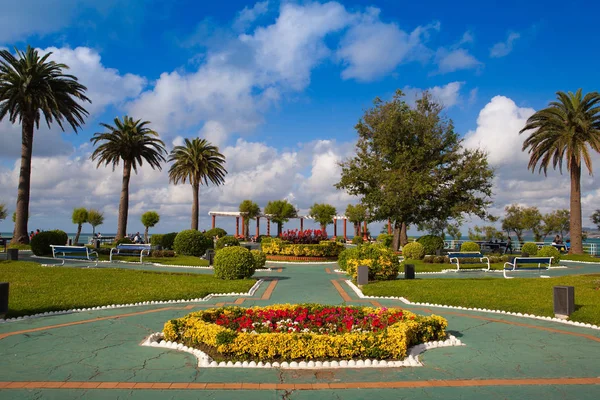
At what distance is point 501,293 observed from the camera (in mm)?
11391

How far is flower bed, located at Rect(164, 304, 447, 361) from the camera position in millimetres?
5582

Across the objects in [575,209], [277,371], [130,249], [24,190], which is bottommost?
→ [277,371]

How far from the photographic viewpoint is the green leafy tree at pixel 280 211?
2202 inches

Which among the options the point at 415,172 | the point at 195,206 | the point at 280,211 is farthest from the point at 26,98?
the point at 280,211

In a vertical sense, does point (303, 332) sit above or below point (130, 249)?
below

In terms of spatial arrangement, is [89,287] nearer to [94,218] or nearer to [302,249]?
[302,249]

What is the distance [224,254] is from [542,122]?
25028 millimetres

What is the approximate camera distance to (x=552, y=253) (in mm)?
20672

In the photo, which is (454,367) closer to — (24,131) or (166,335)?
(166,335)

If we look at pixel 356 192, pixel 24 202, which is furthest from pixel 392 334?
pixel 24 202

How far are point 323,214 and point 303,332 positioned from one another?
5183cm

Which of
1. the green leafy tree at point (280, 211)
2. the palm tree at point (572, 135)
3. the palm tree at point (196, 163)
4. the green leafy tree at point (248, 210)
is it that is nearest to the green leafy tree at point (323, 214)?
the green leafy tree at point (280, 211)

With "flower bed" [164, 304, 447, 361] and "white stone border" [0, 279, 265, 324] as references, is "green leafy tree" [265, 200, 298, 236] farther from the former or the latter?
"flower bed" [164, 304, 447, 361]

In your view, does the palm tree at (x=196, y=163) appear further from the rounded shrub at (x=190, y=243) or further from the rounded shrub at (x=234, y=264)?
the rounded shrub at (x=234, y=264)
